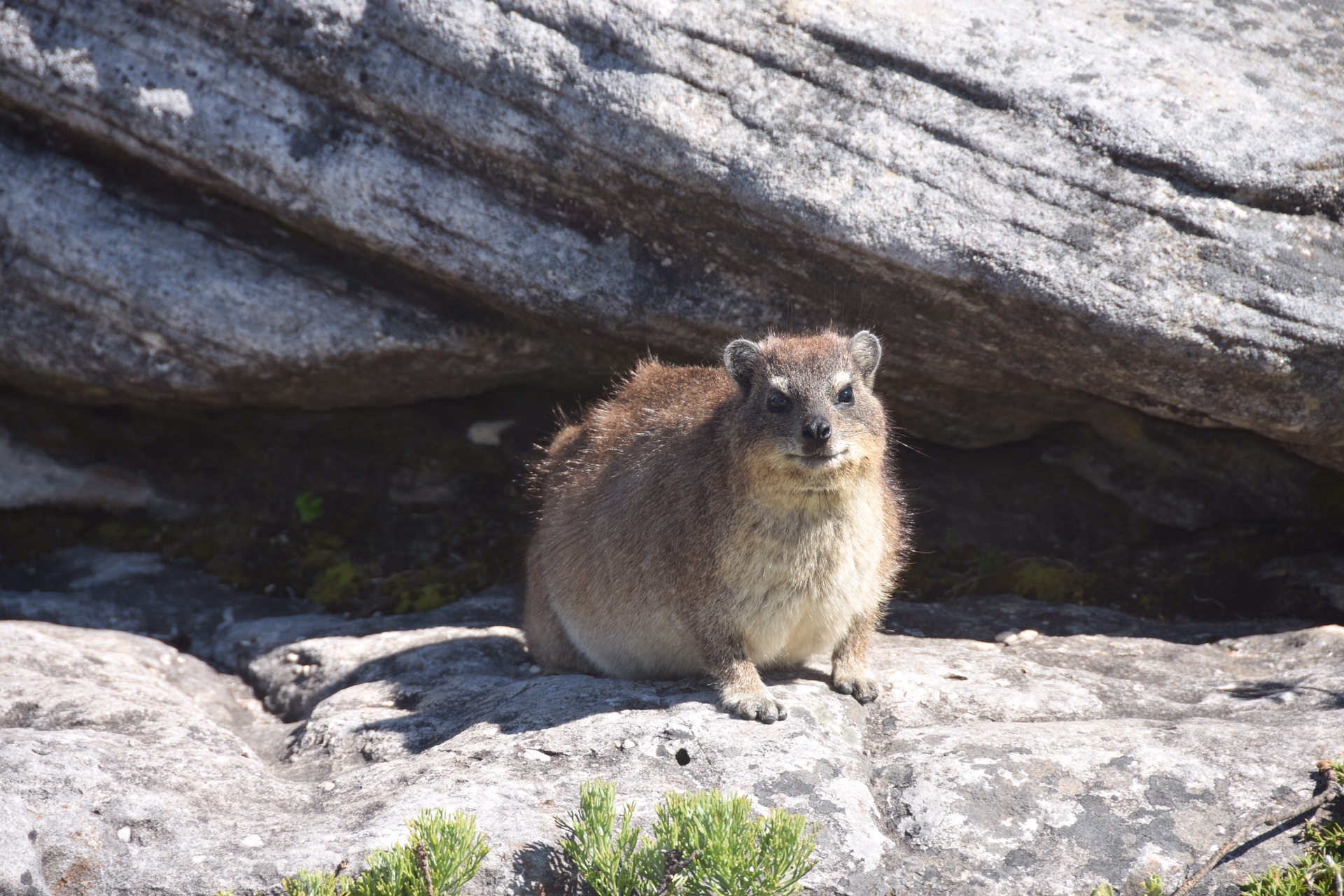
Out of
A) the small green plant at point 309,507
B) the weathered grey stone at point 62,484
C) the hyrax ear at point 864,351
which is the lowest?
the weathered grey stone at point 62,484

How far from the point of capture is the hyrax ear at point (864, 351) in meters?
6.55

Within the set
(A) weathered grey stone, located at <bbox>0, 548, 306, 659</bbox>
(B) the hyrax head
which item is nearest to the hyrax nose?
(B) the hyrax head

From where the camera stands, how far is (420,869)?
4602 millimetres

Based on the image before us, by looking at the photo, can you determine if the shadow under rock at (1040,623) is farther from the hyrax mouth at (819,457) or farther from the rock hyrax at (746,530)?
the hyrax mouth at (819,457)

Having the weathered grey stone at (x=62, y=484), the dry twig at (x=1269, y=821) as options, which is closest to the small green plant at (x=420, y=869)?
the dry twig at (x=1269, y=821)

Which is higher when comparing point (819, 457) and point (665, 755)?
point (819, 457)

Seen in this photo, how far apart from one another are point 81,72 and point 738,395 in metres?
5.41

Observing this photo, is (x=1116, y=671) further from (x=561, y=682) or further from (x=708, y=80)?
(x=708, y=80)

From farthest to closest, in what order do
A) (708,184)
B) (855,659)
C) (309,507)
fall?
1. (309,507)
2. (708,184)
3. (855,659)

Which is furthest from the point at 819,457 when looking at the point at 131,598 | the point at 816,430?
the point at 131,598

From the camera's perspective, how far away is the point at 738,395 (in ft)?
21.6

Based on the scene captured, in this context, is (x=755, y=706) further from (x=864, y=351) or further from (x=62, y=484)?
(x=62, y=484)

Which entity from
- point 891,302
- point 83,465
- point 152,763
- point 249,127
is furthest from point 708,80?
point 83,465

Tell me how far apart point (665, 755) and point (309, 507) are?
17.8 ft
